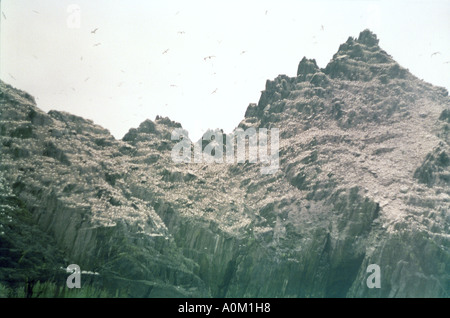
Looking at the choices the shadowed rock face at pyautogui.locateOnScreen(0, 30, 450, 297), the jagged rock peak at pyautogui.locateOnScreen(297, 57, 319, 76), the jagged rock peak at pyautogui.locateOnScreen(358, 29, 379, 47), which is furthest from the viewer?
the jagged rock peak at pyautogui.locateOnScreen(358, 29, 379, 47)

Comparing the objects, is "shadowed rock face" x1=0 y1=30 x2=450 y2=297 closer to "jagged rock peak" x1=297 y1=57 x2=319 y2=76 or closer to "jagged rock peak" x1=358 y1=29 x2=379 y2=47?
"jagged rock peak" x1=297 y1=57 x2=319 y2=76

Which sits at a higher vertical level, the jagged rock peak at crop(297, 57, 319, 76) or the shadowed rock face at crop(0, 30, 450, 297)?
the jagged rock peak at crop(297, 57, 319, 76)

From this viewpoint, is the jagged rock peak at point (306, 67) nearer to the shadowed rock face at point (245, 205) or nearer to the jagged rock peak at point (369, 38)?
the shadowed rock face at point (245, 205)

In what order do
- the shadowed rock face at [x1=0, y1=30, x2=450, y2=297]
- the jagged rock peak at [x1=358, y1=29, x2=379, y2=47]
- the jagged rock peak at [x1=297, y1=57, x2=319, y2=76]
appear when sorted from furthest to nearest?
the jagged rock peak at [x1=358, y1=29, x2=379, y2=47]
the jagged rock peak at [x1=297, y1=57, x2=319, y2=76]
the shadowed rock face at [x1=0, y1=30, x2=450, y2=297]

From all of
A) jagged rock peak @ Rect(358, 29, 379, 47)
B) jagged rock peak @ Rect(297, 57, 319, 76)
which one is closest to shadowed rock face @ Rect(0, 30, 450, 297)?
jagged rock peak @ Rect(297, 57, 319, 76)

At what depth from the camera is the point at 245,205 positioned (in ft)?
471

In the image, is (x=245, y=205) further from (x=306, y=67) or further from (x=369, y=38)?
(x=369, y=38)

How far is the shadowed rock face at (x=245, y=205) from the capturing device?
4429 inches

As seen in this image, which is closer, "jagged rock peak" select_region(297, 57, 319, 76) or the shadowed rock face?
the shadowed rock face

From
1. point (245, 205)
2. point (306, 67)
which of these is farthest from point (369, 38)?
point (245, 205)

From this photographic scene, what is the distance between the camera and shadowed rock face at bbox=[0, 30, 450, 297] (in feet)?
369

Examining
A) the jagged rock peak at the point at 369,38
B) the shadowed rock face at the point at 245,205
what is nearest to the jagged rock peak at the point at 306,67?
the shadowed rock face at the point at 245,205
